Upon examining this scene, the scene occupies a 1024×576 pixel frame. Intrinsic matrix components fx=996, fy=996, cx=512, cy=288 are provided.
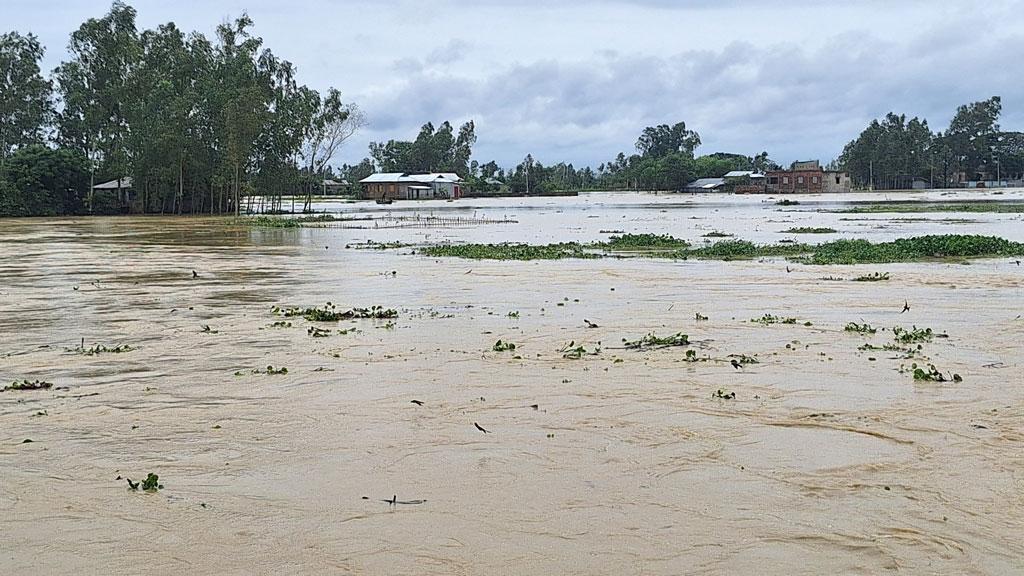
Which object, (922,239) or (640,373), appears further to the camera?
(922,239)

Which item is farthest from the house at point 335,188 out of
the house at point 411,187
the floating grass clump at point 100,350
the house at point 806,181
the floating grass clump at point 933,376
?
the floating grass clump at point 933,376

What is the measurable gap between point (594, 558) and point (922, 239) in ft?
78.1

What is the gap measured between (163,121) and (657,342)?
59.0 meters

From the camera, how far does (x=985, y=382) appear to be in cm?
984

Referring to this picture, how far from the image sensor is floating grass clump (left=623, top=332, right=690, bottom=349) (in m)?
12.1

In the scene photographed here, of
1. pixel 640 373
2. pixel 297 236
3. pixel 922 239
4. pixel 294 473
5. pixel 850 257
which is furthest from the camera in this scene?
pixel 297 236

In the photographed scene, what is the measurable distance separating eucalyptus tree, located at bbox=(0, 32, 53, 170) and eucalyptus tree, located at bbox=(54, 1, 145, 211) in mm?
Result: 5377

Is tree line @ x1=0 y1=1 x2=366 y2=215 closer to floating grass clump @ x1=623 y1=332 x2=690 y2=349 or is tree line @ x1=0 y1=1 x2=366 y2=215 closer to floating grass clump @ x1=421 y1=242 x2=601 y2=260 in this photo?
floating grass clump @ x1=421 y1=242 x2=601 y2=260

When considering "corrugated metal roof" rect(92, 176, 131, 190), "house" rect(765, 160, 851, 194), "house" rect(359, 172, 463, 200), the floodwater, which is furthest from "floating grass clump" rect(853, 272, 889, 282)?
"house" rect(765, 160, 851, 194)

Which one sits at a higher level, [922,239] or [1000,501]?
[922,239]

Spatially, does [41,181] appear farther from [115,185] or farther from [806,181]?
[806,181]

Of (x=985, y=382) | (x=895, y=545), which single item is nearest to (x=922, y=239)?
(x=985, y=382)

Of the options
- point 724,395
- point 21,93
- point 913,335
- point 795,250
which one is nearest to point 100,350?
point 724,395

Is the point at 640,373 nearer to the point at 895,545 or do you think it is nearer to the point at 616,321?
the point at 616,321
